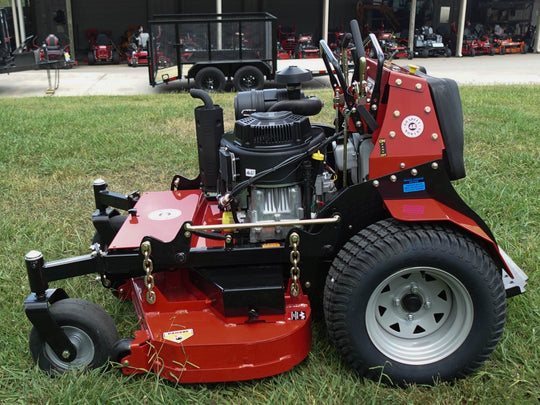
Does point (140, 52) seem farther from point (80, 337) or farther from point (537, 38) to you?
point (80, 337)

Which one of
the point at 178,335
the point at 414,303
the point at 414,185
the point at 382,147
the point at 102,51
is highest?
the point at 382,147

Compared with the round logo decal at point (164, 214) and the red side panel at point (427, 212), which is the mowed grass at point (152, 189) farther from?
the red side panel at point (427, 212)

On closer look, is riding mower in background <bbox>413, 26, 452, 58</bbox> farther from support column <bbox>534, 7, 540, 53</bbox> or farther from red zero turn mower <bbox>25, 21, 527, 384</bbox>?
red zero turn mower <bbox>25, 21, 527, 384</bbox>

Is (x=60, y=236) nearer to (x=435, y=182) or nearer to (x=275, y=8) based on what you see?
(x=435, y=182)

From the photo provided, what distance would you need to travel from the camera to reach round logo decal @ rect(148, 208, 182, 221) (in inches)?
119

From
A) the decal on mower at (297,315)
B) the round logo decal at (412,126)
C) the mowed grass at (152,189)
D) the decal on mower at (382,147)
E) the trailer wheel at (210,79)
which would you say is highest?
the round logo decal at (412,126)

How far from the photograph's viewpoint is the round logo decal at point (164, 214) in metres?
3.02

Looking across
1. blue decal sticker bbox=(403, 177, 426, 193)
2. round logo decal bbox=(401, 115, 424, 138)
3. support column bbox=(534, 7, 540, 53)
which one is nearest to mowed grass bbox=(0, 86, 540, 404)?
blue decal sticker bbox=(403, 177, 426, 193)

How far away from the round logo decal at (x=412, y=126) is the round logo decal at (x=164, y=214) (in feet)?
4.29

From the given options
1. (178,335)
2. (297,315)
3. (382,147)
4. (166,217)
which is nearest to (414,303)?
(297,315)

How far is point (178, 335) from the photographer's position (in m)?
2.51

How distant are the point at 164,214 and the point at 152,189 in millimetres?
2195

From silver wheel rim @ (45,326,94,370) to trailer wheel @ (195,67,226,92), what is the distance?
9.63 metres

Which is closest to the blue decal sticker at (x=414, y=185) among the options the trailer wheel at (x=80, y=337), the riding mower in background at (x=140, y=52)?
the trailer wheel at (x=80, y=337)
